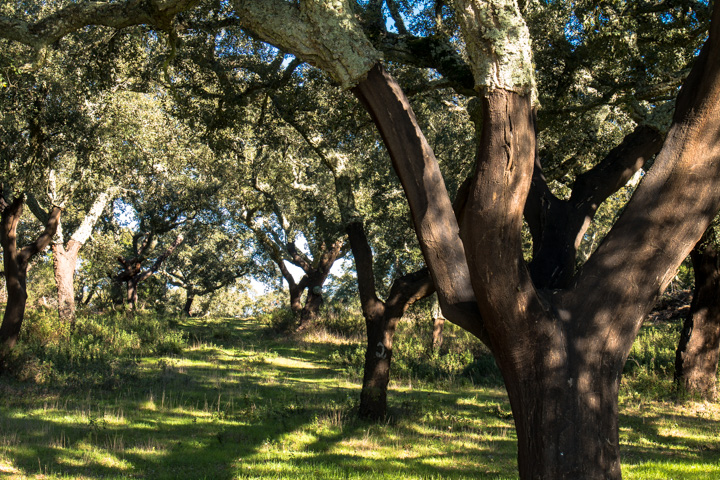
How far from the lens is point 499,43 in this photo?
138 inches

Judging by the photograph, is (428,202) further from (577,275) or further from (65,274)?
(65,274)

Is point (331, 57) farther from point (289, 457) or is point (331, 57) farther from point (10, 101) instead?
point (10, 101)

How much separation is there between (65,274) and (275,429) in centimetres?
1309

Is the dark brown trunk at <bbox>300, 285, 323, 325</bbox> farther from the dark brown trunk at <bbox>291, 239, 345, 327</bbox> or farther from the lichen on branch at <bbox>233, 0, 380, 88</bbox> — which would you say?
the lichen on branch at <bbox>233, 0, 380, 88</bbox>

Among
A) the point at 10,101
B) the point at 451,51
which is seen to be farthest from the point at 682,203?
the point at 10,101

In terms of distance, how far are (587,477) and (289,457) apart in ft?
14.1

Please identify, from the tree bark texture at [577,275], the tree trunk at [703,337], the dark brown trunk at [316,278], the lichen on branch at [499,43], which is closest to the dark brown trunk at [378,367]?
the tree bark texture at [577,275]

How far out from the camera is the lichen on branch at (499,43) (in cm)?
349

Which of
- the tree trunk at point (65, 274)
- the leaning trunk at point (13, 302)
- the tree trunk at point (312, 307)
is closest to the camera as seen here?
the leaning trunk at point (13, 302)

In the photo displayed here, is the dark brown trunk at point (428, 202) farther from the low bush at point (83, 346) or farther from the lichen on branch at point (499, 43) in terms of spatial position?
the low bush at point (83, 346)

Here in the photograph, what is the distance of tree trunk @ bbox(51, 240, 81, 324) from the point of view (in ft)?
58.9

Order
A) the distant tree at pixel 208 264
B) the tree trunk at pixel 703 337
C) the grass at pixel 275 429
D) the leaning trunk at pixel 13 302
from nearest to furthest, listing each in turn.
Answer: the grass at pixel 275 429 < the tree trunk at pixel 703 337 < the leaning trunk at pixel 13 302 < the distant tree at pixel 208 264

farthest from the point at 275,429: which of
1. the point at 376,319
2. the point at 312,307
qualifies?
the point at 312,307

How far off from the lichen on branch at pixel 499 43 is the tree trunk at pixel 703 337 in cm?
939
